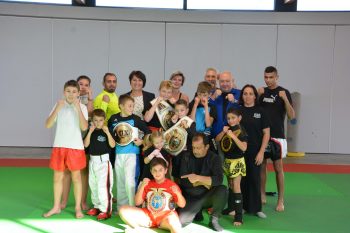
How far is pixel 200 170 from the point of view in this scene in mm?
4430

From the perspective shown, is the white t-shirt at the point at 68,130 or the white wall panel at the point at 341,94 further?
the white wall panel at the point at 341,94

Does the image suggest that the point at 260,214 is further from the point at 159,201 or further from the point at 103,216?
the point at 103,216

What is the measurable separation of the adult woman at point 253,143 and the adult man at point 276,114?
1.03ft

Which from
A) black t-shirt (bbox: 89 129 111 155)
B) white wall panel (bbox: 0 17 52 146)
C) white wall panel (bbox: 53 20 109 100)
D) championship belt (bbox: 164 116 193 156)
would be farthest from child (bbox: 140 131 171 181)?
white wall panel (bbox: 0 17 52 146)

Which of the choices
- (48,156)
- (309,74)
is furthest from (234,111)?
(309,74)

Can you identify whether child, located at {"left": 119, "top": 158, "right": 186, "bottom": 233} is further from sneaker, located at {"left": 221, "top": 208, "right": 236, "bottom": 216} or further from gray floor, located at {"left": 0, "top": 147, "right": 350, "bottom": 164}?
gray floor, located at {"left": 0, "top": 147, "right": 350, "bottom": 164}

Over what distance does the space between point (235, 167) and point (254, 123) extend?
0.60m

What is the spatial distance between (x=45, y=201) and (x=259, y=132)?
2.90 meters

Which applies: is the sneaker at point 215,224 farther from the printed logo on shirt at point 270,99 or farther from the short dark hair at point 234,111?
the printed logo on shirt at point 270,99

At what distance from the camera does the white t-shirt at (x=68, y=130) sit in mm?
4508

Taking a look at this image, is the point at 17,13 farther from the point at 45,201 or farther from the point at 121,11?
the point at 45,201

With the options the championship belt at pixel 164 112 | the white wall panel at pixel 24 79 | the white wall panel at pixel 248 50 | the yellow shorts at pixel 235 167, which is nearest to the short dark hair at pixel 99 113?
the championship belt at pixel 164 112

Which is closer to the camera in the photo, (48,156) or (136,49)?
(48,156)

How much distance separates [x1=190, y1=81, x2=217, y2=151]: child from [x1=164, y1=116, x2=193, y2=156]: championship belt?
24 centimetres
